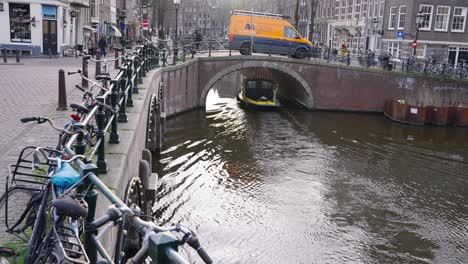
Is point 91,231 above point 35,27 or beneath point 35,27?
beneath

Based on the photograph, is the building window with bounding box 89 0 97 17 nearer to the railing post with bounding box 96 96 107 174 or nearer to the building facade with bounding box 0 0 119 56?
the building facade with bounding box 0 0 119 56

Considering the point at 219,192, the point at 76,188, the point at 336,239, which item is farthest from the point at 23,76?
the point at 76,188

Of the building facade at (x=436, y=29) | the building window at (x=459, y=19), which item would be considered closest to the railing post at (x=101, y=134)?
the building facade at (x=436, y=29)

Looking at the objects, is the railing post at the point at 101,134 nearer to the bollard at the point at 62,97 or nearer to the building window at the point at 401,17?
the bollard at the point at 62,97

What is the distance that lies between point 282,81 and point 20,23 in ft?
60.5

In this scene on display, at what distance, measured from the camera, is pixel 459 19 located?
116 ft

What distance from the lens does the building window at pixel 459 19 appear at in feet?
116

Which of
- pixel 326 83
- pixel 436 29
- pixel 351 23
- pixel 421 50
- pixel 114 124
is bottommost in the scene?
pixel 326 83

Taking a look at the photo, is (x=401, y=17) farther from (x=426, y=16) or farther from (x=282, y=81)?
(x=282, y=81)

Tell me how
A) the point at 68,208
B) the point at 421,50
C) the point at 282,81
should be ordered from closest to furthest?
1. the point at 68,208
2. the point at 421,50
3. the point at 282,81

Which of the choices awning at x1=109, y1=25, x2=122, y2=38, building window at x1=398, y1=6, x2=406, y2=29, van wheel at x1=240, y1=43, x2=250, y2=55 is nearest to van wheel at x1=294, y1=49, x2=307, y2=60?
van wheel at x1=240, y1=43, x2=250, y2=55

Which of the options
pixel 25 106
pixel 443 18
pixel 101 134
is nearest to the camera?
pixel 101 134

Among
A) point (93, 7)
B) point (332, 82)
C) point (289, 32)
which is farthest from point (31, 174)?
point (93, 7)

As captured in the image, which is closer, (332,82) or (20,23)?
(20,23)
